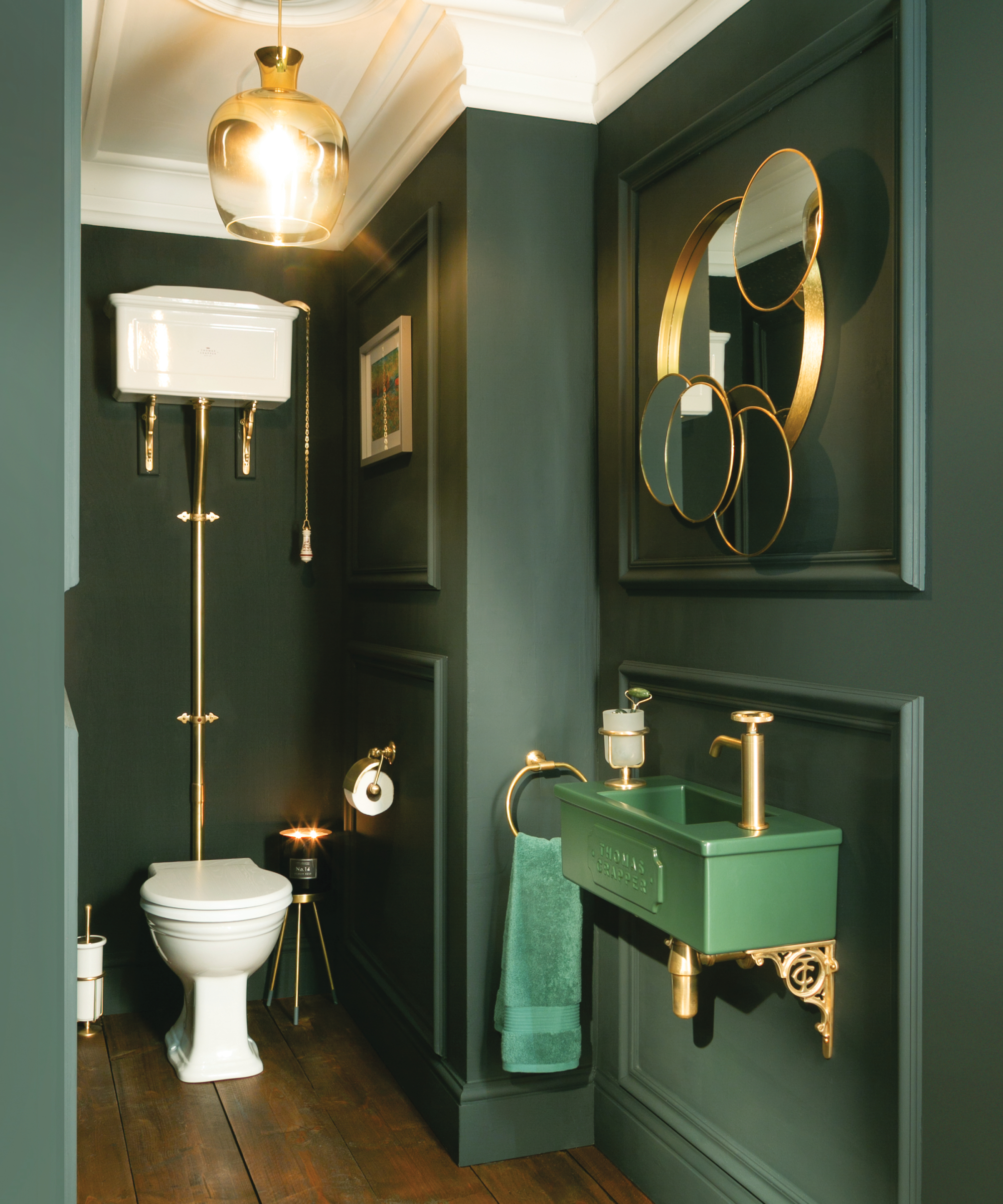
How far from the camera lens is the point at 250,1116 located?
2.62m

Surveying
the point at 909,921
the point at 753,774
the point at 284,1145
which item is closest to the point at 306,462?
the point at 284,1145

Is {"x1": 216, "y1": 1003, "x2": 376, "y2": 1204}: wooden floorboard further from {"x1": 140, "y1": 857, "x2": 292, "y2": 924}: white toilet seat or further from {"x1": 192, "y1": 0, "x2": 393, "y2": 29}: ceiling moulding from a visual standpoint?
{"x1": 192, "y1": 0, "x2": 393, "y2": 29}: ceiling moulding

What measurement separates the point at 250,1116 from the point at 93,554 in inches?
65.2

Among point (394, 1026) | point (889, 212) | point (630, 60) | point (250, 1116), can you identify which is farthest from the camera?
point (394, 1026)

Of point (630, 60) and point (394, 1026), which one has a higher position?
point (630, 60)

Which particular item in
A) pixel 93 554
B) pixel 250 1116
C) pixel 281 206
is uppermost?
pixel 281 206

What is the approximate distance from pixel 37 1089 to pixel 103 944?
253 cm

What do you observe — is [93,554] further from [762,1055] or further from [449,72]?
[762,1055]

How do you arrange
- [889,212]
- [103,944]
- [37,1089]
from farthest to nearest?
[103,944]
[889,212]
[37,1089]

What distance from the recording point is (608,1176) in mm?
2336

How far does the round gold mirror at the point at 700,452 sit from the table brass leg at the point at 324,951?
6.48 ft

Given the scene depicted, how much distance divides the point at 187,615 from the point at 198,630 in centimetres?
7

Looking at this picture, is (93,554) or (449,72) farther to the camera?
(93,554)

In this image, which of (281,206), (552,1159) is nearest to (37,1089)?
(281,206)
